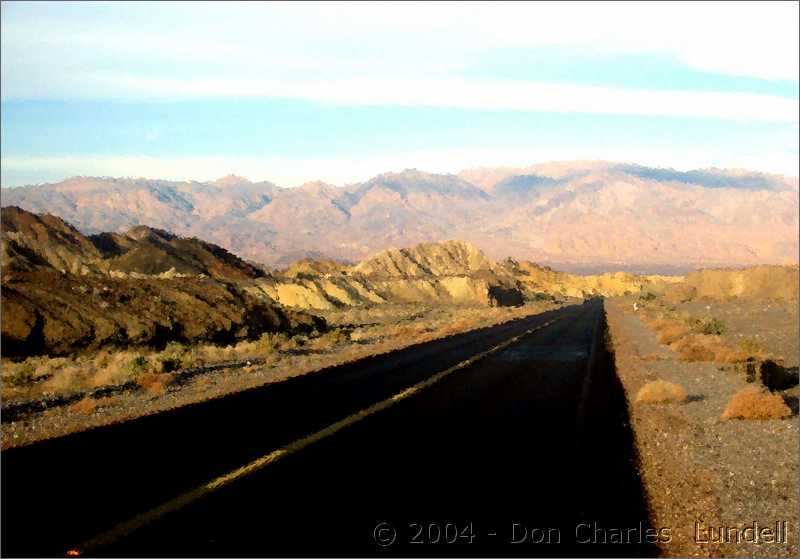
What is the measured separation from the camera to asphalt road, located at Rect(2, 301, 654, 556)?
19.3ft

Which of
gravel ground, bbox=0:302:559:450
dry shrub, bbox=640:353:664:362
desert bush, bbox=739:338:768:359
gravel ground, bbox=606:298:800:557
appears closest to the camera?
gravel ground, bbox=606:298:800:557

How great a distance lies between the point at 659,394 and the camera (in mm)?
17359

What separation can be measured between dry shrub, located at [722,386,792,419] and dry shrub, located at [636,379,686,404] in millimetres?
1942

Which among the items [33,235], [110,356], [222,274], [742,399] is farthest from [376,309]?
[742,399]

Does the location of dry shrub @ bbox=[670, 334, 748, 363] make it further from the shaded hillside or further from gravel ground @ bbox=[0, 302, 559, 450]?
the shaded hillside

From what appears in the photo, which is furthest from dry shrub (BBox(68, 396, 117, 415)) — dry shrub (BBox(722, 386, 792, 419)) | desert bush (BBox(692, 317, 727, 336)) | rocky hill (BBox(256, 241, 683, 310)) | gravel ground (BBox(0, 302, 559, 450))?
rocky hill (BBox(256, 241, 683, 310))

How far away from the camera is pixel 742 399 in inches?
608

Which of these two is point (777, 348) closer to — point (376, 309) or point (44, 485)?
point (44, 485)

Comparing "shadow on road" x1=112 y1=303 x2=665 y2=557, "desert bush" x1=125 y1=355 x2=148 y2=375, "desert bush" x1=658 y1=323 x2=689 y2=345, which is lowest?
"desert bush" x1=658 y1=323 x2=689 y2=345

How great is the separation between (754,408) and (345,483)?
1136cm

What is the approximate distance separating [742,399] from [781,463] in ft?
14.3

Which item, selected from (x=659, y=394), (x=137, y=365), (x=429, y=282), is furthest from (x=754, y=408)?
(x=429, y=282)

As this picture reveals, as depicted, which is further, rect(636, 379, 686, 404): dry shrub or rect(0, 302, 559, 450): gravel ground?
rect(636, 379, 686, 404): dry shrub

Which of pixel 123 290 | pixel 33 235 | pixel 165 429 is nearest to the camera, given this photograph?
pixel 165 429
